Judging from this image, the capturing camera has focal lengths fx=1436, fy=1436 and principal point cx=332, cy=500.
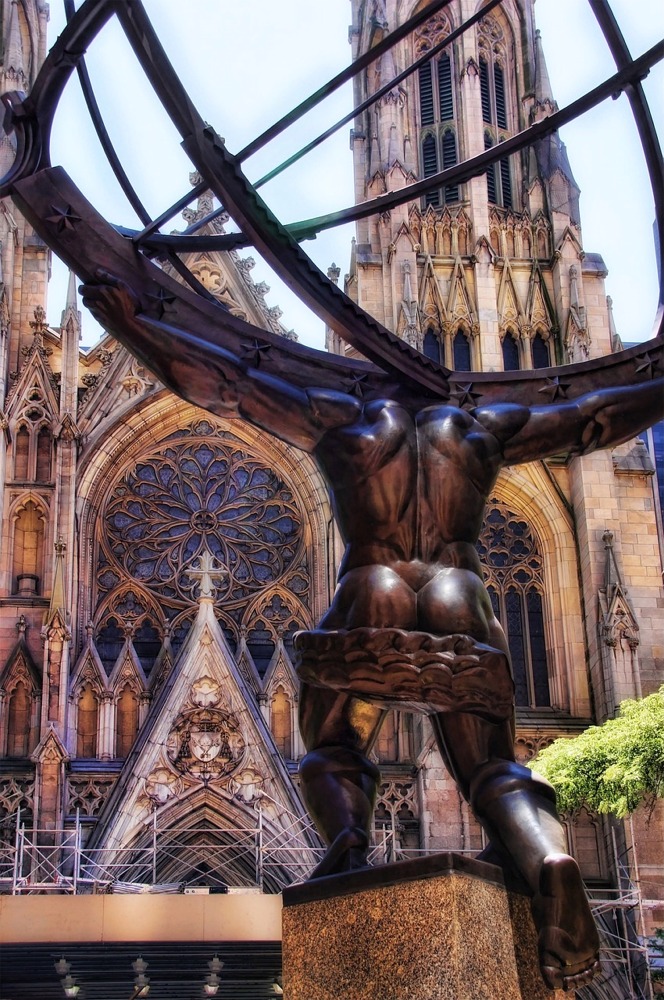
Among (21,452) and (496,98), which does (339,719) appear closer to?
(21,452)

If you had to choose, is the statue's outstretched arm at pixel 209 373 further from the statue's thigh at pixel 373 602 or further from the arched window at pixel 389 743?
the arched window at pixel 389 743

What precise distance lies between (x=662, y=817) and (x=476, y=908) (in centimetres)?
1671

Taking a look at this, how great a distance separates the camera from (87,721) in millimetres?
21234

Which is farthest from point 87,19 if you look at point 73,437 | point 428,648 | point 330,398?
point 73,437

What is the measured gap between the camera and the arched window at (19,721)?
67.9 ft

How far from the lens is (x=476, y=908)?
463 centimetres

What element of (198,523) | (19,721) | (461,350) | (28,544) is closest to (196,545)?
(198,523)

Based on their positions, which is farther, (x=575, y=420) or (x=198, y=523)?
(x=198, y=523)

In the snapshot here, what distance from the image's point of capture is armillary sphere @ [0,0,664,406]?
17.3 feet

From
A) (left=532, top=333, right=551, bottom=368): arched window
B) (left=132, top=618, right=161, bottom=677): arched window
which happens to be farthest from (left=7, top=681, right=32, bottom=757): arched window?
(left=532, top=333, right=551, bottom=368): arched window

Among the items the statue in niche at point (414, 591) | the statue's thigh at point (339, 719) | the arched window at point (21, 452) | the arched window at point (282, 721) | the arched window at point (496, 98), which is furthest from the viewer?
the arched window at point (496, 98)

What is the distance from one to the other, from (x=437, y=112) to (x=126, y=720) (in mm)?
13251

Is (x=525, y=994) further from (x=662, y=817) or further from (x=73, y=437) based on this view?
(x=73, y=437)

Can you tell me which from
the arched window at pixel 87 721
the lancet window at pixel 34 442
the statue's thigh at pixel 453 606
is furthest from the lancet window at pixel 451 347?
the statue's thigh at pixel 453 606
